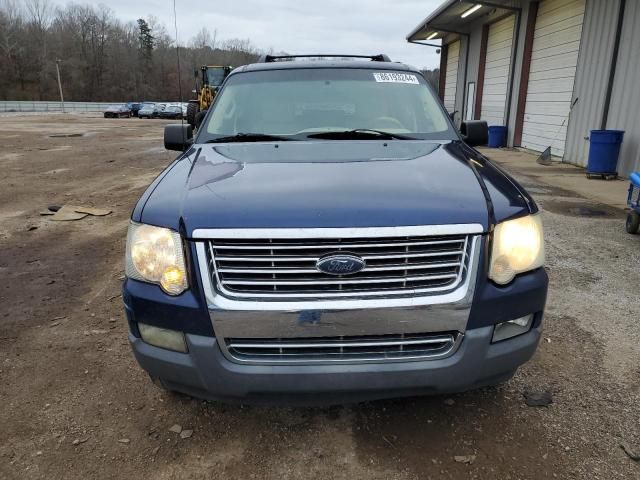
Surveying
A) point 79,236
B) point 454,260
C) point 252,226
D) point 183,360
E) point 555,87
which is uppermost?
point 555,87

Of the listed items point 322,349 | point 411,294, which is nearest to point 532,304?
point 411,294

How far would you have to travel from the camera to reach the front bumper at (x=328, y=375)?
1997 millimetres

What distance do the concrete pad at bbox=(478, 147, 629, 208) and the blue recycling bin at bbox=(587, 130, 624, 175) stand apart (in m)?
0.25

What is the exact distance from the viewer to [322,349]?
2045 millimetres

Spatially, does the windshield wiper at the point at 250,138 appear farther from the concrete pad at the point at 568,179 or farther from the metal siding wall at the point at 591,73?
the metal siding wall at the point at 591,73

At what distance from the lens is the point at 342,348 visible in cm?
204

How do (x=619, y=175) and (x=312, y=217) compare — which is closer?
(x=312, y=217)

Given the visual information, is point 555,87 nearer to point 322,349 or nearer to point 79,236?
point 79,236

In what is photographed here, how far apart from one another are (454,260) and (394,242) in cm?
27

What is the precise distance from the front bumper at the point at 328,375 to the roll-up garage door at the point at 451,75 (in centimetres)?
2275

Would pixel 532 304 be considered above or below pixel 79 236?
above

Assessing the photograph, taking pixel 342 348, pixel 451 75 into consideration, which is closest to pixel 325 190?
pixel 342 348

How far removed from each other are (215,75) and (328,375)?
2648 centimetres

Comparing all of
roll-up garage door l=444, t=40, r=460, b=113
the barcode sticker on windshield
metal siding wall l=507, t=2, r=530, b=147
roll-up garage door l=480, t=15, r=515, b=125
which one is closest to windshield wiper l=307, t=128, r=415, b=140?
the barcode sticker on windshield
